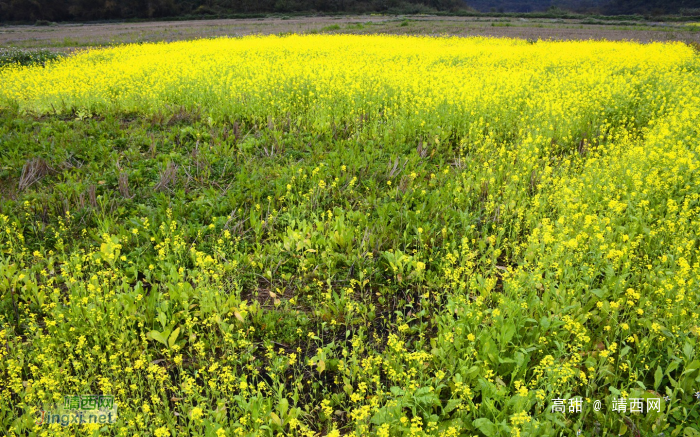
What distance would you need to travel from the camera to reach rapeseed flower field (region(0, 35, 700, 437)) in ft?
9.17

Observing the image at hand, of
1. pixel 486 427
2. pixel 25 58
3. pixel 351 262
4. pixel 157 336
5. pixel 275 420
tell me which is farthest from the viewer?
pixel 25 58

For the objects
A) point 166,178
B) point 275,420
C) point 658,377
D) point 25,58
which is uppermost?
point 25,58

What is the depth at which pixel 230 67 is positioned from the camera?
468 inches

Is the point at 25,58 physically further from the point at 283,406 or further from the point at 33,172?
the point at 283,406

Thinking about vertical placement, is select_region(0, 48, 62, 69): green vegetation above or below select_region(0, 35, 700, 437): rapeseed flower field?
above

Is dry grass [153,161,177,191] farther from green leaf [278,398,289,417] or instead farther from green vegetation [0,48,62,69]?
green vegetation [0,48,62,69]

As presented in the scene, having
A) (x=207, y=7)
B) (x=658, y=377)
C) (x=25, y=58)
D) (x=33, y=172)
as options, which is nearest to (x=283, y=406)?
(x=658, y=377)

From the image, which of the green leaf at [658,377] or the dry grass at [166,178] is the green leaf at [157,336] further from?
the green leaf at [658,377]

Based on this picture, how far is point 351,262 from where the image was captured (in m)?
4.41

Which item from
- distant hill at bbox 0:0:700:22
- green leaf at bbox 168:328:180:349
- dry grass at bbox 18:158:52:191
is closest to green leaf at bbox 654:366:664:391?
green leaf at bbox 168:328:180:349

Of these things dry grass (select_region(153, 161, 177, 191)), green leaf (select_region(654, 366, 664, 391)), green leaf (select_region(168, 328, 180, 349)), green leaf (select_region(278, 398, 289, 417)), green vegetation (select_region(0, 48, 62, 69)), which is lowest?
green leaf (select_region(278, 398, 289, 417))

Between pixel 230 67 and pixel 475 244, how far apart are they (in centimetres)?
987

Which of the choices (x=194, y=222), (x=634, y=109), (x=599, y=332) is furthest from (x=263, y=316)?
(x=634, y=109)

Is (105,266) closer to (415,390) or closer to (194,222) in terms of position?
(194,222)
